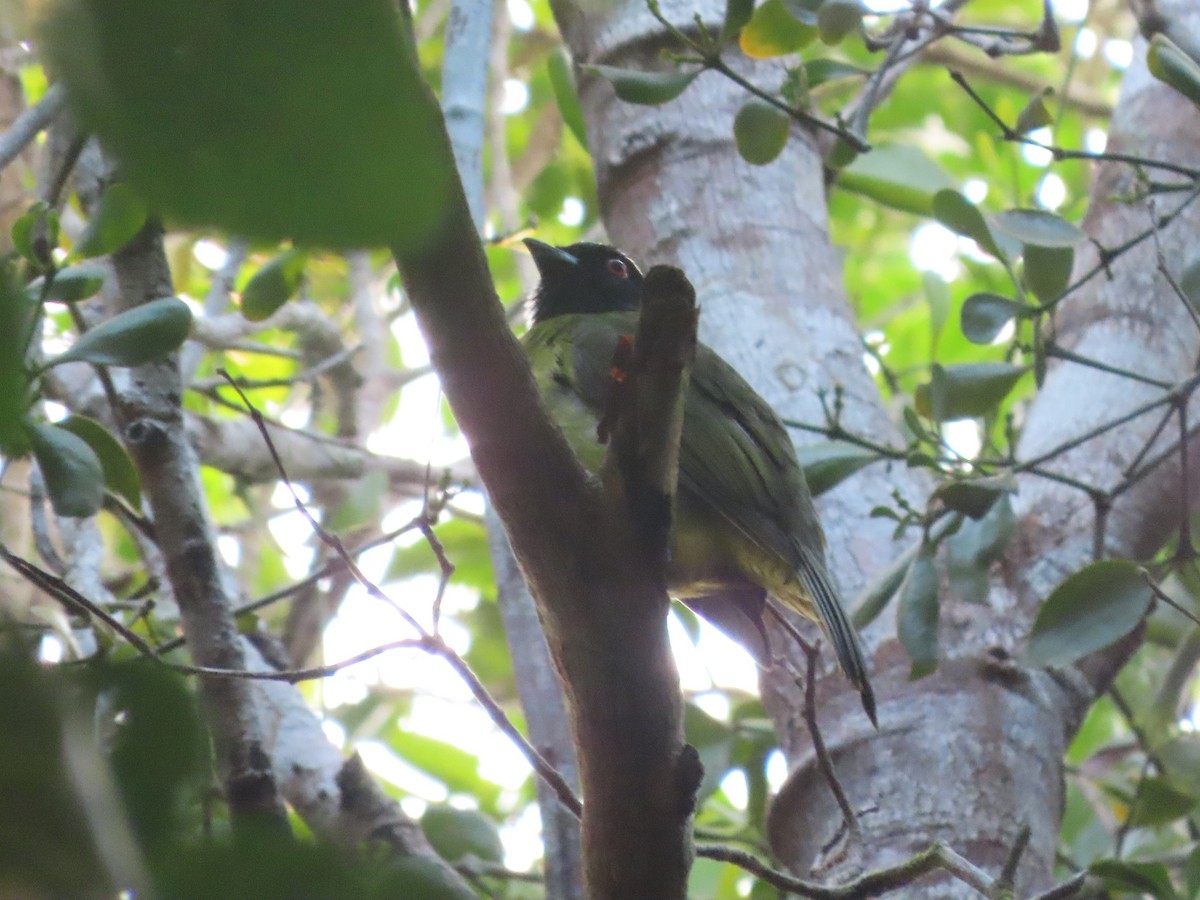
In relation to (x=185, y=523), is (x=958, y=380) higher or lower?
higher

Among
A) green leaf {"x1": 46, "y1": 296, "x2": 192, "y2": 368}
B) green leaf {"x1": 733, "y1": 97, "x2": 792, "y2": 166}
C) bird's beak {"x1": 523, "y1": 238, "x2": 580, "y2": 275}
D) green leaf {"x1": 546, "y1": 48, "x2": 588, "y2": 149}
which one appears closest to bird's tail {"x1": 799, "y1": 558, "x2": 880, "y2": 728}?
green leaf {"x1": 733, "y1": 97, "x2": 792, "y2": 166}

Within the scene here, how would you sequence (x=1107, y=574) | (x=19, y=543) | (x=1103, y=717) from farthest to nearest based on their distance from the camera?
(x=1103, y=717)
(x=19, y=543)
(x=1107, y=574)

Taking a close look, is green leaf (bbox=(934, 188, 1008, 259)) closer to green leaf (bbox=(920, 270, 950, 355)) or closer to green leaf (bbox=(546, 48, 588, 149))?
green leaf (bbox=(920, 270, 950, 355))

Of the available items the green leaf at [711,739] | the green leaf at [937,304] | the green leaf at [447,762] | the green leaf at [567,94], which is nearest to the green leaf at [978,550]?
the green leaf at [711,739]

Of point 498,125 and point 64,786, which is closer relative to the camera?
point 64,786

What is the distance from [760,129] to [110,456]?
4.58 ft

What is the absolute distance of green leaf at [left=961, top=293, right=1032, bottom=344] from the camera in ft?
8.84

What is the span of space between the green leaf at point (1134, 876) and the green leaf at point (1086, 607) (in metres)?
0.34

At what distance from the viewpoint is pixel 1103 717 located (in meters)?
5.06

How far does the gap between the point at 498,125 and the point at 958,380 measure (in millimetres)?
2881

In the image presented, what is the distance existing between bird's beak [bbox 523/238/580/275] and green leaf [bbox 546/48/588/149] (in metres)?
0.43

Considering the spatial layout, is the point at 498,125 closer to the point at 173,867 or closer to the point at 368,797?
the point at 368,797

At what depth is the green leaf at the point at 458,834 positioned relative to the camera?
334cm

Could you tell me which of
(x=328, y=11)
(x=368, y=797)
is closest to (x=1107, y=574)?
(x=368, y=797)
